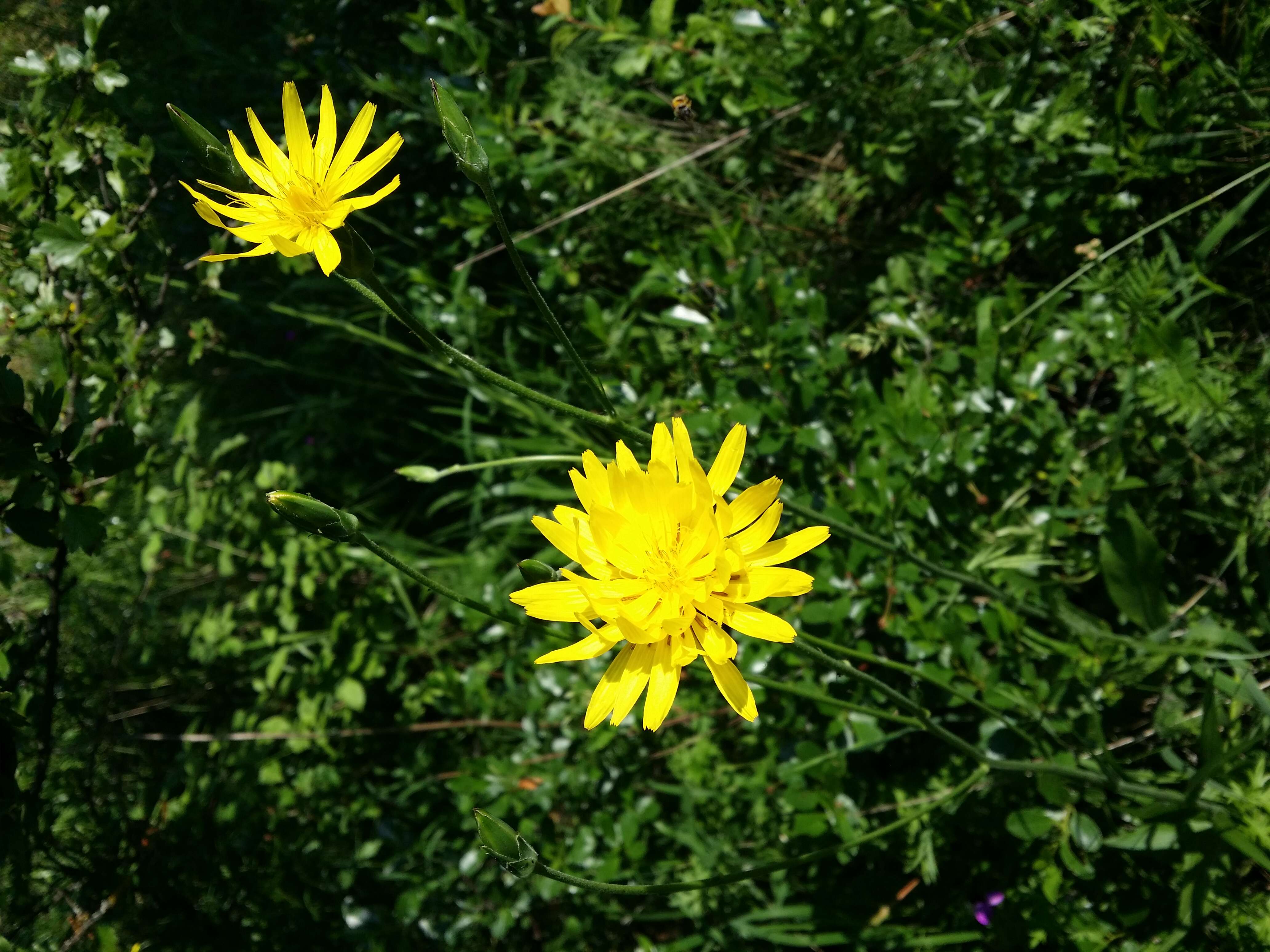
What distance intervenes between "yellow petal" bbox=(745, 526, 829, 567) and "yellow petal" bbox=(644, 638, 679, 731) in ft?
0.73

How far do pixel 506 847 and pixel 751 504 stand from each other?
70 centimetres

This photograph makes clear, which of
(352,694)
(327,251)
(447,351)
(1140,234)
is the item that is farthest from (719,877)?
(1140,234)

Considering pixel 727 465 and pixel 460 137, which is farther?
pixel 727 465

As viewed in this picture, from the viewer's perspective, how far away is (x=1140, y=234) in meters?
2.25

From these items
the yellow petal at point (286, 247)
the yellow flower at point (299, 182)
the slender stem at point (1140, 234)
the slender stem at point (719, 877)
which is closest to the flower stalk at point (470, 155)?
the yellow flower at point (299, 182)

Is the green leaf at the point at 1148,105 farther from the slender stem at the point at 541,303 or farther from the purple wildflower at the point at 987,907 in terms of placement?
the purple wildflower at the point at 987,907

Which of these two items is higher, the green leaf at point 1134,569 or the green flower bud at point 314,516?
the green leaf at point 1134,569

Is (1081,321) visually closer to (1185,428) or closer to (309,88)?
(1185,428)

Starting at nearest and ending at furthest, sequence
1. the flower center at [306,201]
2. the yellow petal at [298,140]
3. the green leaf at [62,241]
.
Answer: the flower center at [306,201] < the yellow petal at [298,140] < the green leaf at [62,241]

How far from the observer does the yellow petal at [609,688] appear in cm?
148

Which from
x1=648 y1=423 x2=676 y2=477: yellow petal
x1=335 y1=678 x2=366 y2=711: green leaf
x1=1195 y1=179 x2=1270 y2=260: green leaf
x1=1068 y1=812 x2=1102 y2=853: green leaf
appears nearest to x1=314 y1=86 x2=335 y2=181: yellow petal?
x1=648 y1=423 x2=676 y2=477: yellow petal

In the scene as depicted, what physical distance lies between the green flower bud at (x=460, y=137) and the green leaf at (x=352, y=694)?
6.40ft

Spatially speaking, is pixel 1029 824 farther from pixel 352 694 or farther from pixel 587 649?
pixel 352 694

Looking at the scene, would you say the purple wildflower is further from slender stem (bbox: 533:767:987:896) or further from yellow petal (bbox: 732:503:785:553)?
yellow petal (bbox: 732:503:785:553)
